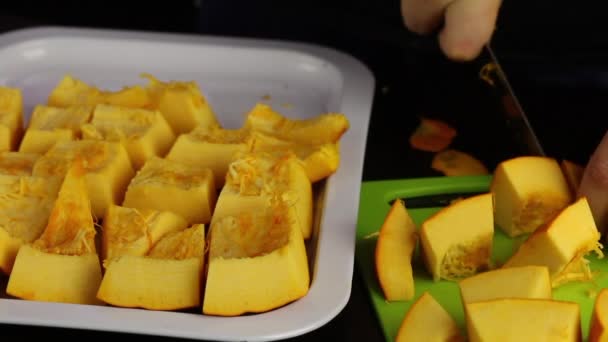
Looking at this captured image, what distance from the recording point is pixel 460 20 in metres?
1.30

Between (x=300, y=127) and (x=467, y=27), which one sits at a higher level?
(x=467, y=27)

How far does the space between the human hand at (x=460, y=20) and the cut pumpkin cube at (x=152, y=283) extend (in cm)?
55

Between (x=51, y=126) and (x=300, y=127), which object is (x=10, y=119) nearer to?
(x=51, y=126)

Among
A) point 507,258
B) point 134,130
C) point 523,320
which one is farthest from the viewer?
point 134,130

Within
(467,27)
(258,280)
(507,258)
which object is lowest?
(507,258)

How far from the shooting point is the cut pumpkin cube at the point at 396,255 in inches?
41.8

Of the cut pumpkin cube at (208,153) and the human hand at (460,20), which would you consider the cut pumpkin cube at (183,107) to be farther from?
the human hand at (460,20)

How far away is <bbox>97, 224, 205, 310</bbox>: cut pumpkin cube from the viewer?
38.7 inches

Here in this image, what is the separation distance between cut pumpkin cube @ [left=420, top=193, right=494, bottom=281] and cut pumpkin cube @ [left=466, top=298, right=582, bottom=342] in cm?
14

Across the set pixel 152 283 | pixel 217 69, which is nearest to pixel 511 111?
pixel 217 69

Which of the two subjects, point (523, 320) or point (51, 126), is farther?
point (51, 126)

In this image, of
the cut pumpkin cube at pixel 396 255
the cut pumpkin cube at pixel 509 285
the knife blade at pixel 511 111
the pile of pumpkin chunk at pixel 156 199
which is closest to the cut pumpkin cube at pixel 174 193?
the pile of pumpkin chunk at pixel 156 199

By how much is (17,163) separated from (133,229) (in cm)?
24

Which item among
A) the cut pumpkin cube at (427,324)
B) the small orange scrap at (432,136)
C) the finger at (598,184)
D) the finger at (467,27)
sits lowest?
the small orange scrap at (432,136)
